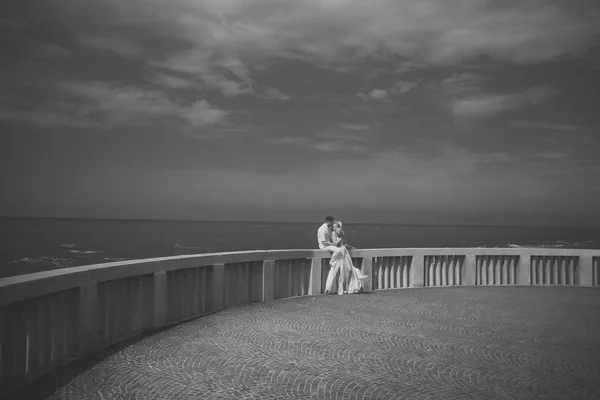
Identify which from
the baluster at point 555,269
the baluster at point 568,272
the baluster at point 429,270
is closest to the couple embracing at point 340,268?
the baluster at point 429,270

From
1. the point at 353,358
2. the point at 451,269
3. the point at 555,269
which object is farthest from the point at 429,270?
the point at 353,358

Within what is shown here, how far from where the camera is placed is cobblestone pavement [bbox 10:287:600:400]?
186 inches

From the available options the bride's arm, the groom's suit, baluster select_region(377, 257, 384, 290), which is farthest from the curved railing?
the bride's arm

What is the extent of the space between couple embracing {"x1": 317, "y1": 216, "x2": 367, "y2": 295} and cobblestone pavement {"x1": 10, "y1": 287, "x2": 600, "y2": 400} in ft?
6.22

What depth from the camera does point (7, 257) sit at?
8262 centimetres

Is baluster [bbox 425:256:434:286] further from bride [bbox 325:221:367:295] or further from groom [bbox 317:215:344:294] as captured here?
groom [bbox 317:215:344:294]

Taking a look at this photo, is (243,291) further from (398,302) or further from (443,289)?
(443,289)

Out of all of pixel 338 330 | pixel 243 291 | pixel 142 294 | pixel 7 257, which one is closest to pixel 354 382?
pixel 338 330

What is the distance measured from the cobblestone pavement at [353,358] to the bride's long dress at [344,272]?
185 centimetres

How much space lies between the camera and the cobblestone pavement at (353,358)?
472cm

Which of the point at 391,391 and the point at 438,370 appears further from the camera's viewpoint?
the point at 438,370

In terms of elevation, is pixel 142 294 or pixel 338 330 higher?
pixel 142 294

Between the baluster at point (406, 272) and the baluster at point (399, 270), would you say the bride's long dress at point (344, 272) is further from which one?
the baluster at point (406, 272)

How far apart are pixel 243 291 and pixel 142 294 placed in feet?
8.82
